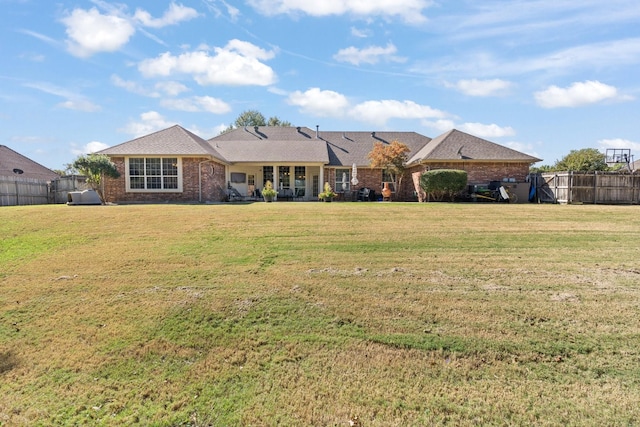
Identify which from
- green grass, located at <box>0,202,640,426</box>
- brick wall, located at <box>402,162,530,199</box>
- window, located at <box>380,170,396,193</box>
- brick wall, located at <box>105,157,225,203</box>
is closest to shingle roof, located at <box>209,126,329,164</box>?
window, located at <box>380,170,396,193</box>

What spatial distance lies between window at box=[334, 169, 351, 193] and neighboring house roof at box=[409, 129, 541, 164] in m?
4.48

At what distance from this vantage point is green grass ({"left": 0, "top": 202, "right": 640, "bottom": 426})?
3.05 m

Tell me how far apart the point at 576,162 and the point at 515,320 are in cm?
4653

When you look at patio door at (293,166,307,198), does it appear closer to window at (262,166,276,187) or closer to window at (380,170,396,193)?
window at (262,166,276,187)

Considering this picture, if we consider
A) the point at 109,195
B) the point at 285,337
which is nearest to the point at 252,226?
the point at 285,337

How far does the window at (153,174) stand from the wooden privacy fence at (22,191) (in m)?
5.78

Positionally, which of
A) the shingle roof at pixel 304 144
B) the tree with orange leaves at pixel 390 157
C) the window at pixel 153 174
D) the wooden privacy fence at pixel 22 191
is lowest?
the wooden privacy fence at pixel 22 191

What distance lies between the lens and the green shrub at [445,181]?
19172 millimetres

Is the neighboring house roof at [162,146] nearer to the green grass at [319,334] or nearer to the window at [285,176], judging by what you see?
the window at [285,176]

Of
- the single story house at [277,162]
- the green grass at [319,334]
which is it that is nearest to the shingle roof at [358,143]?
the single story house at [277,162]

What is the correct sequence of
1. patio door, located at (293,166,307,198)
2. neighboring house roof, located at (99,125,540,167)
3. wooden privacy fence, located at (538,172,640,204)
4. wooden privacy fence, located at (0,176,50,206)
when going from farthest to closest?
patio door, located at (293,166,307,198)
neighboring house roof, located at (99,125,540,167)
wooden privacy fence, located at (0,176,50,206)
wooden privacy fence, located at (538,172,640,204)

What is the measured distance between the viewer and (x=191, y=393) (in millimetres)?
3217

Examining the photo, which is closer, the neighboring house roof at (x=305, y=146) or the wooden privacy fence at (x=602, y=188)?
the wooden privacy fence at (x=602, y=188)

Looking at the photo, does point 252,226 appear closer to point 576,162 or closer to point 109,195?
point 109,195
